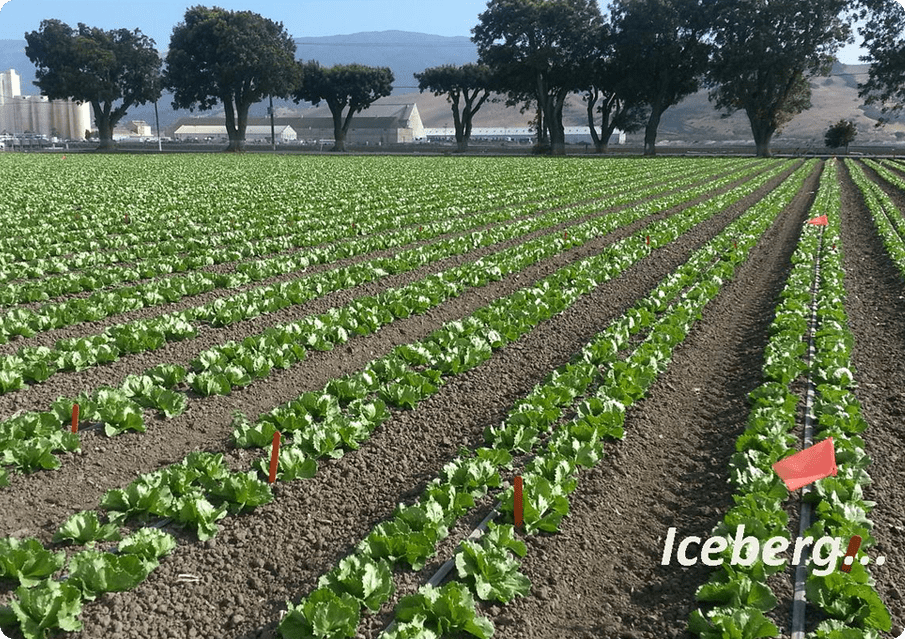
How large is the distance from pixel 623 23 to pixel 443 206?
189ft

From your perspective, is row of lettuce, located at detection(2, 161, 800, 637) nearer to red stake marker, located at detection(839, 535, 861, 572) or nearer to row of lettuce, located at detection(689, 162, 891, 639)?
row of lettuce, located at detection(689, 162, 891, 639)

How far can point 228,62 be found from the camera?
74.8 m

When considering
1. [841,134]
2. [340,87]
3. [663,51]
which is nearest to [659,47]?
[663,51]

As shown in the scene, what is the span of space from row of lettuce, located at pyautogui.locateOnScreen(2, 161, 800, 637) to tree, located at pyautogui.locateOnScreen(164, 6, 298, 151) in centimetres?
7347

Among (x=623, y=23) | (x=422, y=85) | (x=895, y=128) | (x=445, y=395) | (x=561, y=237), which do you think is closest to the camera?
(x=445, y=395)

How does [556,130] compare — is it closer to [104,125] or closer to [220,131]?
[104,125]

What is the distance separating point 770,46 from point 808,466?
2864 inches

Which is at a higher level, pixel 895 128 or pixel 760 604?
pixel 895 128

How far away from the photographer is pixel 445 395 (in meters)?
7.29

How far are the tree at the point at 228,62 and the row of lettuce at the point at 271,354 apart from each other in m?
67.9

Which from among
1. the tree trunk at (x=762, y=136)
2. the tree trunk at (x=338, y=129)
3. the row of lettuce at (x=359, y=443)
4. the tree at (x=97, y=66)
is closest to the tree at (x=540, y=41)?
the tree trunk at (x=762, y=136)

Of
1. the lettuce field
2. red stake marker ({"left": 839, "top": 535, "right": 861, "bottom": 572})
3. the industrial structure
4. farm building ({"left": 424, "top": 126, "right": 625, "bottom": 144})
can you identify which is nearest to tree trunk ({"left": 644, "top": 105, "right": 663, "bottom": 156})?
farm building ({"left": 424, "top": 126, "right": 625, "bottom": 144})

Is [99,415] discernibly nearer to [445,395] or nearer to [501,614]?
[445,395]

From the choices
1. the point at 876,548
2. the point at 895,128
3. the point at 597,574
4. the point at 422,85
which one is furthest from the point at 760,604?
the point at 895,128
